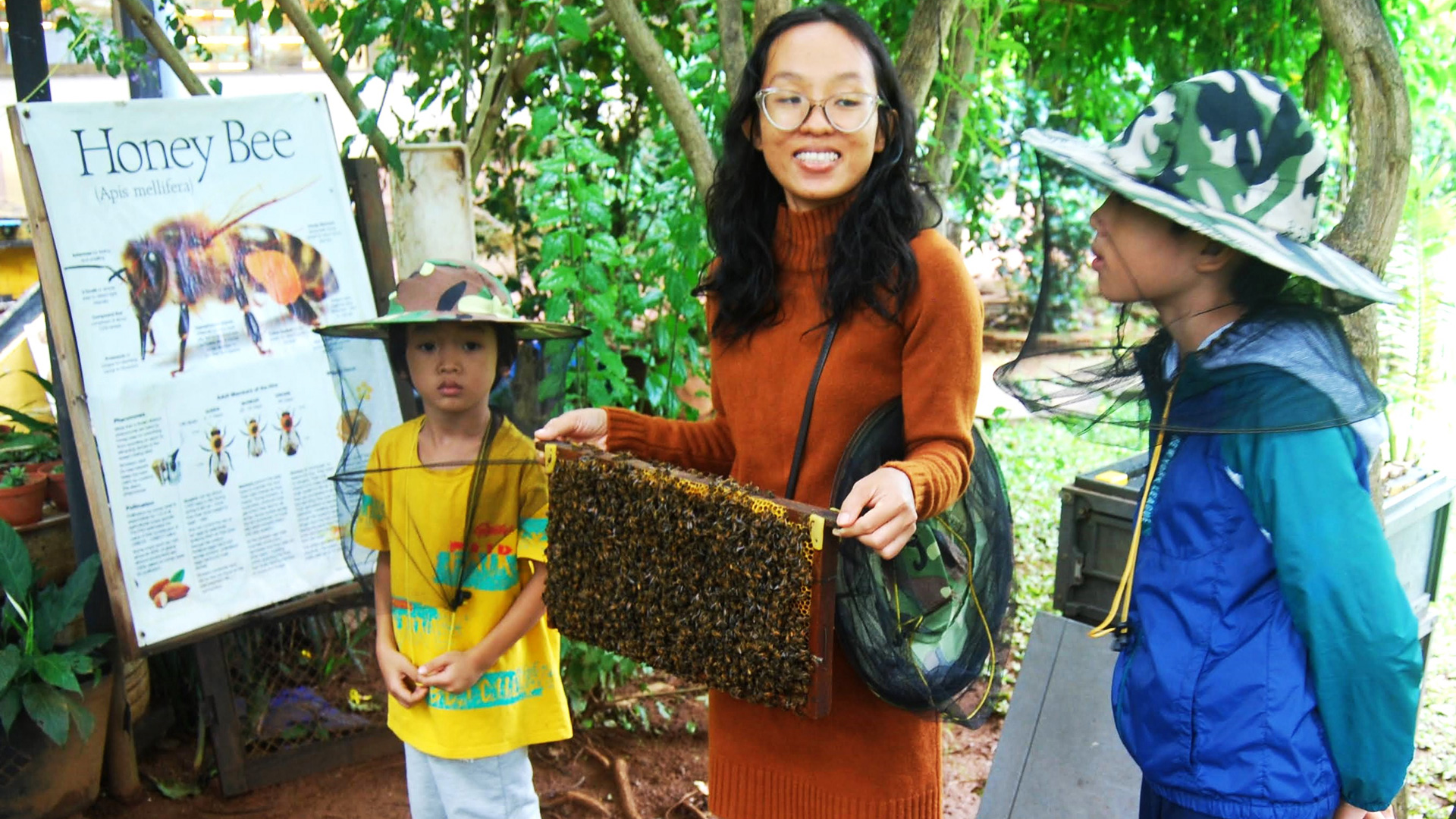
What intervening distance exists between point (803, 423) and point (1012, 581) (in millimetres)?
417

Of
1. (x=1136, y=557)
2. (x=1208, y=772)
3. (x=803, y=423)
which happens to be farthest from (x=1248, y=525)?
(x=803, y=423)

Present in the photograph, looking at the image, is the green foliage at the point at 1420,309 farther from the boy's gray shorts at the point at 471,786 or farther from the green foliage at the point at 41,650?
the green foliage at the point at 41,650

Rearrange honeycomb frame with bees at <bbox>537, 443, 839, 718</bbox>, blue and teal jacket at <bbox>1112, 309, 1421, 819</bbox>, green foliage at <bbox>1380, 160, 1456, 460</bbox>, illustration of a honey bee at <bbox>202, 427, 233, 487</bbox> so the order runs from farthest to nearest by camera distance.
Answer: green foliage at <bbox>1380, 160, 1456, 460</bbox>
illustration of a honey bee at <bbox>202, 427, 233, 487</bbox>
honeycomb frame with bees at <bbox>537, 443, 839, 718</bbox>
blue and teal jacket at <bbox>1112, 309, 1421, 819</bbox>

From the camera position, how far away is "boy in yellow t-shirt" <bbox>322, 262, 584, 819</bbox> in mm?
2023

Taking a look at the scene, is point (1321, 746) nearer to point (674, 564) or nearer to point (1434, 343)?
point (674, 564)

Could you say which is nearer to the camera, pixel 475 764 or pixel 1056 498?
pixel 475 764

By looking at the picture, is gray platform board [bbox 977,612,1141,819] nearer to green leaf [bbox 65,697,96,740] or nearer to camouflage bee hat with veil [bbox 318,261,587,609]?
camouflage bee hat with veil [bbox 318,261,587,609]

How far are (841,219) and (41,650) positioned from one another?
8.14 feet

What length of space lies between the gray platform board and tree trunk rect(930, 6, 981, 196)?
4.33 ft

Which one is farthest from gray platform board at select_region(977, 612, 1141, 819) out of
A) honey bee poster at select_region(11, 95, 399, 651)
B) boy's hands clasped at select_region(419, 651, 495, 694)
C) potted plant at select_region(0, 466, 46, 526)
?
potted plant at select_region(0, 466, 46, 526)

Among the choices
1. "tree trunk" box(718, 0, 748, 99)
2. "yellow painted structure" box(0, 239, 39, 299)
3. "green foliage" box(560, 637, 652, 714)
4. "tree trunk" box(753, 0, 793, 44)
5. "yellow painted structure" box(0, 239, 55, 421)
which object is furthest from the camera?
"yellow painted structure" box(0, 239, 39, 299)

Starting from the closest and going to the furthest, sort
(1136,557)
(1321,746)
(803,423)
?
(1321,746)
(1136,557)
(803,423)

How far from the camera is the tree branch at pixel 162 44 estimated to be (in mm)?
2896

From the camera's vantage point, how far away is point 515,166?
4.27 m
